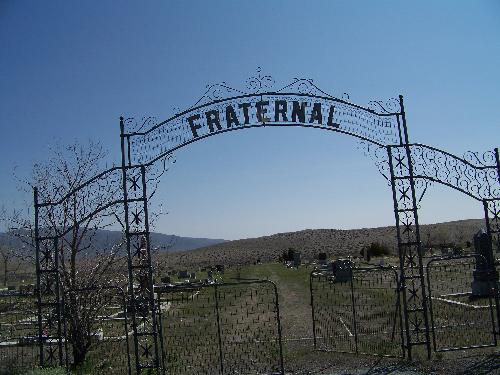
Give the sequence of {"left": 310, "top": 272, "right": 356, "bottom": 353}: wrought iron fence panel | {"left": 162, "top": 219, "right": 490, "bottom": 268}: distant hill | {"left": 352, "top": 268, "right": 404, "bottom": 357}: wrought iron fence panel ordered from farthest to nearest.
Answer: {"left": 162, "top": 219, "right": 490, "bottom": 268}: distant hill < {"left": 310, "top": 272, "right": 356, "bottom": 353}: wrought iron fence panel < {"left": 352, "top": 268, "right": 404, "bottom": 357}: wrought iron fence panel

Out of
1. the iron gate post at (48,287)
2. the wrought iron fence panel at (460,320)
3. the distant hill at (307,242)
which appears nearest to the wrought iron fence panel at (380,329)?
the wrought iron fence panel at (460,320)

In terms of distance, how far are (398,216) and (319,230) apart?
79557 mm

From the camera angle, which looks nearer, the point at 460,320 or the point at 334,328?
the point at 460,320

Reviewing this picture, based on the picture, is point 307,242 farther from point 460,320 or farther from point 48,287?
point 48,287

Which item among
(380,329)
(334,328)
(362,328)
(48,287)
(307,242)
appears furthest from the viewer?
(307,242)

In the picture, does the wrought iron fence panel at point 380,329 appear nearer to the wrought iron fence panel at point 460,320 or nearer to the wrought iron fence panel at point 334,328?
the wrought iron fence panel at point 334,328

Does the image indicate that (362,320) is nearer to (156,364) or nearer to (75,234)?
(156,364)

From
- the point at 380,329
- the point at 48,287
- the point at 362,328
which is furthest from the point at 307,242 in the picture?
the point at 48,287

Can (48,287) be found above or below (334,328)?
above

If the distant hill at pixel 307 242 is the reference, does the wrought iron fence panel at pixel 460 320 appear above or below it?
below

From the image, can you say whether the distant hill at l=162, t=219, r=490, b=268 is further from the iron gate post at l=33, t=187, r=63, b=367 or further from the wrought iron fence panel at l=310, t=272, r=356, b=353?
the iron gate post at l=33, t=187, r=63, b=367

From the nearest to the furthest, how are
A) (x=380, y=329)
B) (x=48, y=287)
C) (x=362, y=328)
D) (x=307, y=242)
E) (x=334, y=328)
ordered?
(x=48, y=287) < (x=380, y=329) < (x=362, y=328) < (x=334, y=328) < (x=307, y=242)

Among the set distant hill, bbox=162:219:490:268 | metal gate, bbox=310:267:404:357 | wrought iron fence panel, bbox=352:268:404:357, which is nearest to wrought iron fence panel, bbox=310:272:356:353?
metal gate, bbox=310:267:404:357

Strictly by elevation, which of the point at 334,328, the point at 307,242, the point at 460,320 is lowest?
the point at 334,328
